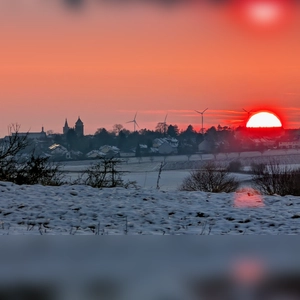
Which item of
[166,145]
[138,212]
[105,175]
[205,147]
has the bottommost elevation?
[205,147]

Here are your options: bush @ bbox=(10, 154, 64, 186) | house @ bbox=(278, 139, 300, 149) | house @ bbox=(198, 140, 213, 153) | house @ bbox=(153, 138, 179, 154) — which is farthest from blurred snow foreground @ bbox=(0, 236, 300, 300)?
house @ bbox=(278, 139, 300, 149)

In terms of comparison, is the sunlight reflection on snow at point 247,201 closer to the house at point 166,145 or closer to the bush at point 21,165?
the bush at point 21,165

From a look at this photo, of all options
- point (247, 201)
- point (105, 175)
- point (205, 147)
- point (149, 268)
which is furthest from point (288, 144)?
point (149, 268)

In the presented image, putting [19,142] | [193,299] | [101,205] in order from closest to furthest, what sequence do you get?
[193,299] → [101,205] → [19,142]

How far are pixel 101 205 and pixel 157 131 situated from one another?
12831cm

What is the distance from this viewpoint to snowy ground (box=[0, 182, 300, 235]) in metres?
10.6

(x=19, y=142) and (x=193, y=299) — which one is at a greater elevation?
(x=19, y=142)

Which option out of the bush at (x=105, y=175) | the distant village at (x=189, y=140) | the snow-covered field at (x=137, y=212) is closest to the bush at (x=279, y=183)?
the bush at (x=105, y=175)

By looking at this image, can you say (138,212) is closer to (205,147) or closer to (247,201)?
(247,201)

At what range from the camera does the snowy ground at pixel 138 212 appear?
417 inches

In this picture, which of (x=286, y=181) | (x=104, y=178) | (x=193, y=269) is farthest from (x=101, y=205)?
(x=286, y=181)

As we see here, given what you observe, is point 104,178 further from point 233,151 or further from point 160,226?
point 233,151

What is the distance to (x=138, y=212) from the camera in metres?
12.2

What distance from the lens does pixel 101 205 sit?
1299cm
